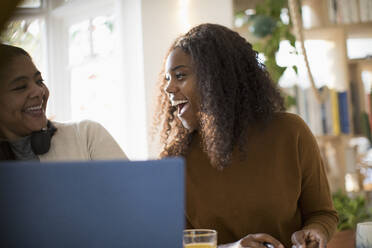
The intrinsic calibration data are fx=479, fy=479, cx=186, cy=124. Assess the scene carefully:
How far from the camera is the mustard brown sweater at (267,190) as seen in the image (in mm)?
1465

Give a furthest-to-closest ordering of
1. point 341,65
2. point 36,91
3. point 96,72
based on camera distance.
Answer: point 96,72
point 341,65
point 36,91

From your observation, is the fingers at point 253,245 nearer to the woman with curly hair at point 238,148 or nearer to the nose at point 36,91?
the woman with curly hair at point 238,148

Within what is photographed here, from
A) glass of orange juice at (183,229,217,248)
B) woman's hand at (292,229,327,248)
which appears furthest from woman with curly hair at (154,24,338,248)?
glass of orange juice at (183,229,217,248)

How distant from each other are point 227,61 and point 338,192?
2206 mm

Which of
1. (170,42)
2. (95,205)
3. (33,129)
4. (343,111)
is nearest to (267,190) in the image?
(33,129)

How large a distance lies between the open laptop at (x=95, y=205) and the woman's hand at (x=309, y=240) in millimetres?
682

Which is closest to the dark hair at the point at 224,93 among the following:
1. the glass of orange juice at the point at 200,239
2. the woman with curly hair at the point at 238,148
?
the woman with curly hair at the point at 238,148

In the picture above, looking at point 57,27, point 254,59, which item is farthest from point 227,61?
point 57,27

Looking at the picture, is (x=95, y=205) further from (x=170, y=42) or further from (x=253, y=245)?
(x=170, y=42)

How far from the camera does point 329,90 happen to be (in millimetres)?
3527

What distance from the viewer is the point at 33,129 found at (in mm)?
1474

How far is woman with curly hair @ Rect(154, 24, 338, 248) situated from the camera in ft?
4.83

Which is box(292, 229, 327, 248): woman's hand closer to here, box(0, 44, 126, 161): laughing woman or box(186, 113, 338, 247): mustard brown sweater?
box(186, 113, 338, 247): mustard brown sweater

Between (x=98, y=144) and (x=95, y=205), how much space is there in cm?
101
